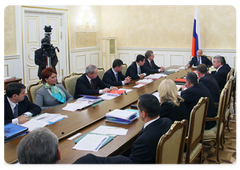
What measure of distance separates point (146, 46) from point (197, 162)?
673 centimetres

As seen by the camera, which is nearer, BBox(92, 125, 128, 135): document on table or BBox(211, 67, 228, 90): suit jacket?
BBox(92, 125, 128, 135): document on table

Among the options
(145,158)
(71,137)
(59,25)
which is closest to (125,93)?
(71,137)

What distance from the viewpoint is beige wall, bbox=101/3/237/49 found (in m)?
8.51

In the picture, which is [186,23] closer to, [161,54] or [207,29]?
[207,29]

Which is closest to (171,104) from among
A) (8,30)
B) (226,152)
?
(226,152)

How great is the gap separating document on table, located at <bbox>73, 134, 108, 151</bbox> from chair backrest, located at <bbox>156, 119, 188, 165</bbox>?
0.57 meters

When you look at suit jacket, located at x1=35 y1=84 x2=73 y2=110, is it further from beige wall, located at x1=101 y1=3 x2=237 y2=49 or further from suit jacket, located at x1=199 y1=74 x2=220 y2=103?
beige wall, located at x1=101 y1=3 x2=237 y2=49

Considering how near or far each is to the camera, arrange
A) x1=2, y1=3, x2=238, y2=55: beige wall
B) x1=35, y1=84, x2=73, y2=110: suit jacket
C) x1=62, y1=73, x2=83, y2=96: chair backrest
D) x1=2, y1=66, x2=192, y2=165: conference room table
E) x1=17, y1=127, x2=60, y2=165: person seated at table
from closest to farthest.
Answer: x1=17, y1=127, x2=60, y2=165: person seated at table → x1=2, y1=66, x2=192, y2=165: conference room table → x1=35, y1=84, x2=73, y2=110: suit jacket → x1=62, y1=73, x2=83, y2=96: chair backrest → x1=2, y1=3, x2=238, y2=55: beige wall

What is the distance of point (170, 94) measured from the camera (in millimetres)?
2939

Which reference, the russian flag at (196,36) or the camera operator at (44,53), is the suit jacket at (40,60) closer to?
the camera operator at (44,53)

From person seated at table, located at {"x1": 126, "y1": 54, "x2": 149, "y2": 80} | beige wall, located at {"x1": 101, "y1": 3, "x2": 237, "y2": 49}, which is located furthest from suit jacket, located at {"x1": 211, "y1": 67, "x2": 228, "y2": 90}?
beige wall, located at {"x1": 101, "y1": 3, "x2": 237, "y2": 49}

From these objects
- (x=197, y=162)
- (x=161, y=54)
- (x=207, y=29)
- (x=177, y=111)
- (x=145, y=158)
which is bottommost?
(x=197, y=162)

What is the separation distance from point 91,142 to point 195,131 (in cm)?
108

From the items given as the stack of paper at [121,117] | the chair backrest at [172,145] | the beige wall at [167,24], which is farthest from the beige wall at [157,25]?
the chair backrest at [172,145]
